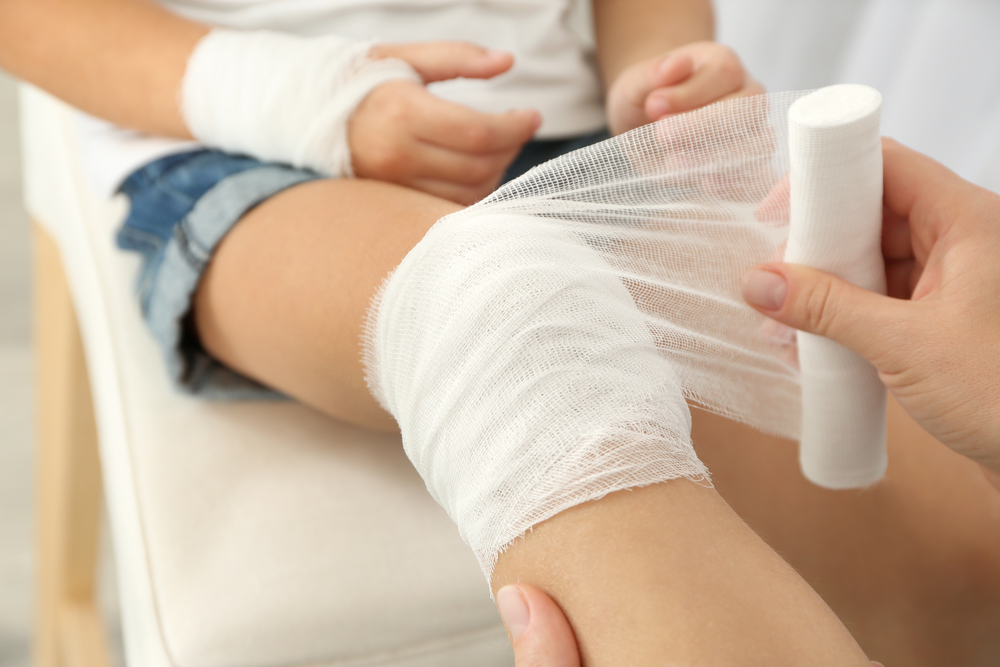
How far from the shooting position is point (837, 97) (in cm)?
34

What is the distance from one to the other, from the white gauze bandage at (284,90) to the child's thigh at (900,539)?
0.91ft

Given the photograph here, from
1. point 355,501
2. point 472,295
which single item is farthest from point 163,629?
point 472,295

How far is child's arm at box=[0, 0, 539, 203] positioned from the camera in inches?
18.4

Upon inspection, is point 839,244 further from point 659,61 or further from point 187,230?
point 187,230

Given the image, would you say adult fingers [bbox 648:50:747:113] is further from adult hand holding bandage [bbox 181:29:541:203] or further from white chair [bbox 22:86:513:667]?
white chair [bbox 22:86:513:667]

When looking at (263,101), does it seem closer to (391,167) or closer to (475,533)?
(391,167)

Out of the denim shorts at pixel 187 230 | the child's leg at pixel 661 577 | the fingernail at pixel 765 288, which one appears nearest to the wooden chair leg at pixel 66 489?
the denim shorts at pixel 187 230

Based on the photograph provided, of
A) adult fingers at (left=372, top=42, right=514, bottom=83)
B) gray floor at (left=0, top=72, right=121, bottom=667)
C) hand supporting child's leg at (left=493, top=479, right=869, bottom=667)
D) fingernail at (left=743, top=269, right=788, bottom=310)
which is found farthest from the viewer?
gray floor at (left=0, top=72, right=121, bottom=667)

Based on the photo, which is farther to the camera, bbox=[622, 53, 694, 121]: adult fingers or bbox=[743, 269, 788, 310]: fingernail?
bbox=[622, 53, 694, 121]: adult fingers

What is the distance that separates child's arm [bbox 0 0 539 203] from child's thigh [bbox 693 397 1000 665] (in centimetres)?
21

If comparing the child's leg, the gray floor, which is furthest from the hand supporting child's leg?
the gray floor

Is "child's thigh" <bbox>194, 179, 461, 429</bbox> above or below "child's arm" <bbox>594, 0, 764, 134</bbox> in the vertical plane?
below

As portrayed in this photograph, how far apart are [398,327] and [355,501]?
144 mm

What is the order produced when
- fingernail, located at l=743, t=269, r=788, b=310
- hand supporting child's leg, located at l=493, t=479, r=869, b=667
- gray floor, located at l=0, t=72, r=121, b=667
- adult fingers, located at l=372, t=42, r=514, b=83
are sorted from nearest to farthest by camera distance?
hand supporting child's leg, located at l=493, t=479, r=869, b=667
fingernail, located at l=743, t=269, r=788, b=310
adult fingers, located at l=372, t=42, r=514, b=83
gray floor, located at l=0, t=72, r=121, b=667
